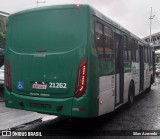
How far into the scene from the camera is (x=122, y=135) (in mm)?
6438

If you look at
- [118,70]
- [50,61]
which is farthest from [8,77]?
[118,70]

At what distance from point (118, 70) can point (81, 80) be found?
269cm

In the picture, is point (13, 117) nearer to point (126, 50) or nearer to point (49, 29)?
point (49, 29)

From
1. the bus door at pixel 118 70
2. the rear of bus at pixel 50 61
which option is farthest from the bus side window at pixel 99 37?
the bus door at pixel 118 70

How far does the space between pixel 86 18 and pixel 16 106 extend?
9.10 feet

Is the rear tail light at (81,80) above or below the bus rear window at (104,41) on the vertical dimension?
below

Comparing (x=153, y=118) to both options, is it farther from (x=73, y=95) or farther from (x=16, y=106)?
(x=16, y=106)

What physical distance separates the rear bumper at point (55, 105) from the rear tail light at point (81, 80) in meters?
0.15

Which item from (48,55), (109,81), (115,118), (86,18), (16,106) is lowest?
(115,118)

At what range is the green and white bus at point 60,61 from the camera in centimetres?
595

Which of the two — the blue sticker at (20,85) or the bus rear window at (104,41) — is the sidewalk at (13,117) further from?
the bus rear window at (104,41)

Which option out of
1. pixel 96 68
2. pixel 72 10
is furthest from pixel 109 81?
pixel 72 10

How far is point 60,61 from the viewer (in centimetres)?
616

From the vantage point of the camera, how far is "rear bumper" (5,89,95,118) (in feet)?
19.3
